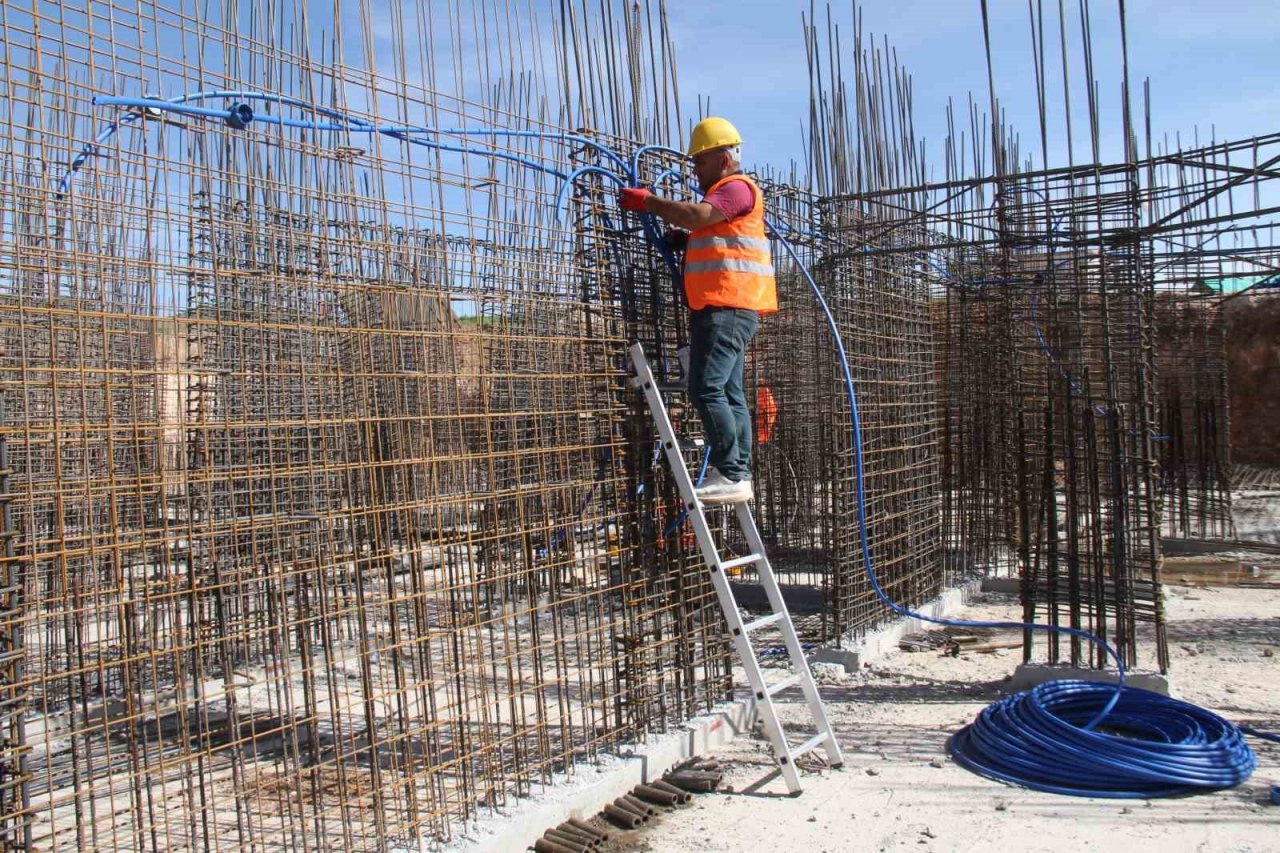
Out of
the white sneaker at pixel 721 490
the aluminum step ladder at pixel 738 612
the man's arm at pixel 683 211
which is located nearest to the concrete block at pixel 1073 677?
the aluminum step ladder at pixel 738 612

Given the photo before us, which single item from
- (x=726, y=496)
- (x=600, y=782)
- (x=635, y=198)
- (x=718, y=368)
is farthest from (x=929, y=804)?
(x=635, y=198)

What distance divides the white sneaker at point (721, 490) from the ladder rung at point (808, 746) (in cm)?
119

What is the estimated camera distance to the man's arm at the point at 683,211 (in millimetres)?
4582

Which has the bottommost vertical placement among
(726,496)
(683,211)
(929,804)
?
(929,804)

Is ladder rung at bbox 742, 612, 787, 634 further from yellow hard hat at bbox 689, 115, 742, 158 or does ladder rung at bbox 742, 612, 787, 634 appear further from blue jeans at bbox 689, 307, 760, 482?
yellow hard hat at bbox 689, 115, 742, 158

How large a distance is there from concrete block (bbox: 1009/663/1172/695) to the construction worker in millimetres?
2658

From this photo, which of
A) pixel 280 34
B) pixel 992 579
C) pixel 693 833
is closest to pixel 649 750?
pixel 693 833

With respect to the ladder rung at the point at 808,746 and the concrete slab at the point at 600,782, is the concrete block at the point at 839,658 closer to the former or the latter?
the concrete slab at the point at 600,782

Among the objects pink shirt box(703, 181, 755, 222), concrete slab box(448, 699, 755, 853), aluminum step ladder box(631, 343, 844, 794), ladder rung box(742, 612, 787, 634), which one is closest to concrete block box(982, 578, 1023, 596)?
concrete slab box(448, 699, 755, 853)

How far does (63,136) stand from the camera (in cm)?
300

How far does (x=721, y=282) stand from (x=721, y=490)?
97cm

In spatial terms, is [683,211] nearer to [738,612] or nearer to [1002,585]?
[738,612]

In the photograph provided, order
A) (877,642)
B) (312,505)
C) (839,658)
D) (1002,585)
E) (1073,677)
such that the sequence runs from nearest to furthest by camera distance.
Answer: (312,505) → (1073,677) → (839,658) → (877,642) → (1002,585)

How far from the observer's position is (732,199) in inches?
187
